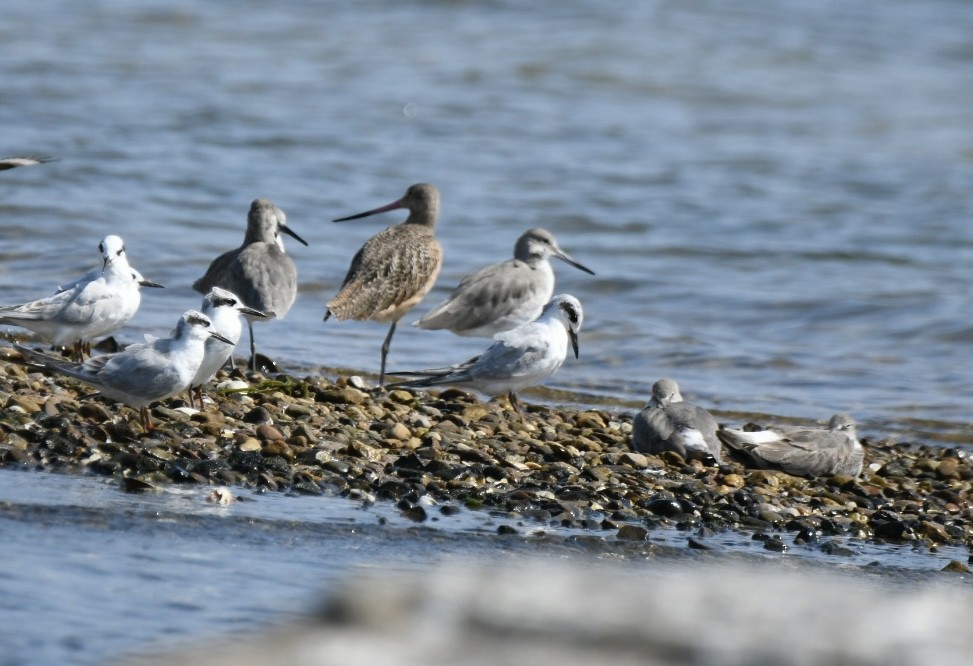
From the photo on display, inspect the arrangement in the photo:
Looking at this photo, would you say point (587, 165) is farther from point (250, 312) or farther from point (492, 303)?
point (250, 312)

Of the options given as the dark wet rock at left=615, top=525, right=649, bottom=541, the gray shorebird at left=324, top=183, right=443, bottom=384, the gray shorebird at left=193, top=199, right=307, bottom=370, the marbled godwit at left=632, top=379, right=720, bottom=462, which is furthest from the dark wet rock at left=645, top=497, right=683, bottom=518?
the gray shorebird at left=324, top=183, right=443, bottom=384

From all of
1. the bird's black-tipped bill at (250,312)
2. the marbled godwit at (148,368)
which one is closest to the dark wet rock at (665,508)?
the marbled godwit at (148,368)

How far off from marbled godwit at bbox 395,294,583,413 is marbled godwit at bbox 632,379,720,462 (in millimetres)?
711

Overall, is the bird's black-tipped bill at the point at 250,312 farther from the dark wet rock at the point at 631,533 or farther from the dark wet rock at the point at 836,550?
the dark wet rock at the point at 836,550

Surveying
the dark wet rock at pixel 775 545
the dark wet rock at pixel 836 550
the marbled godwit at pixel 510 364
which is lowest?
the dark wet rock at pixel 836 550

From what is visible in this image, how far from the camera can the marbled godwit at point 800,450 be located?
7.93 m

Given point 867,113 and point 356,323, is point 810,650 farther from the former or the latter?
point 867,113

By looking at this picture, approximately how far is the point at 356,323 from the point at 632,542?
241 inches

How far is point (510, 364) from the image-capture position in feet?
28.2

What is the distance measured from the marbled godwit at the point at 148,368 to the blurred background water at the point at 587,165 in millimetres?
2833

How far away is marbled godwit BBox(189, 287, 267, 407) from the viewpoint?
768cm

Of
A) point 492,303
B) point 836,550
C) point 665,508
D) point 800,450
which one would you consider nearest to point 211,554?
point 665,508

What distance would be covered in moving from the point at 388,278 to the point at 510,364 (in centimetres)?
210

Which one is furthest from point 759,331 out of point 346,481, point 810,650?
point 810,650
